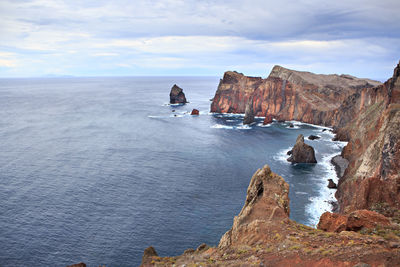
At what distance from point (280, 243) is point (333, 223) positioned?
7290 mm

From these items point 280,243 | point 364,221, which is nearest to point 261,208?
point 280,243

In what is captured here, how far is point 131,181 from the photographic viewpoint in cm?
6988

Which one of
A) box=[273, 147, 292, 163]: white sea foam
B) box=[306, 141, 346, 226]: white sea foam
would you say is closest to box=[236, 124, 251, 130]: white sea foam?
box=[273, 147, 292, 163]: white sea foam

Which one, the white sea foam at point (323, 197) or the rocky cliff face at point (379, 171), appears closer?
the rocky cliff face at point (379, 171)

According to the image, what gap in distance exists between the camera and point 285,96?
6309 inches

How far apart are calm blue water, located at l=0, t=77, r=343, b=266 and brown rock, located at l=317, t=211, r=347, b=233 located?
21937 mm

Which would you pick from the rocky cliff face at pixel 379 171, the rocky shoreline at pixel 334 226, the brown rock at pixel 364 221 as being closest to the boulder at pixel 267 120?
the rocky shoreline at pixel 334 226

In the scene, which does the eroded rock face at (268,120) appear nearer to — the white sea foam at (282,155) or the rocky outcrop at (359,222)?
the white sea foam at (282,155)

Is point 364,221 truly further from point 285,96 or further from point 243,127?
point 285,96

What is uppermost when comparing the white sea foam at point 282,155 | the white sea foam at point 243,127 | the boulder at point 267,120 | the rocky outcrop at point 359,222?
the boulder at point 267,120

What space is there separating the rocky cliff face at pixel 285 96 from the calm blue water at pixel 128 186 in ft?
87.1

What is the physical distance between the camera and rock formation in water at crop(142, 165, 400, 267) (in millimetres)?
19531

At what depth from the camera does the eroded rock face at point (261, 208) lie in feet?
90.9

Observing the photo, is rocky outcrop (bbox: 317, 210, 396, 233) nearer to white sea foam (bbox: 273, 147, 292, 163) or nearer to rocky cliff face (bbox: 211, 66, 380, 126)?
white sea foam (bbox: 273, 147, 292, 163)
